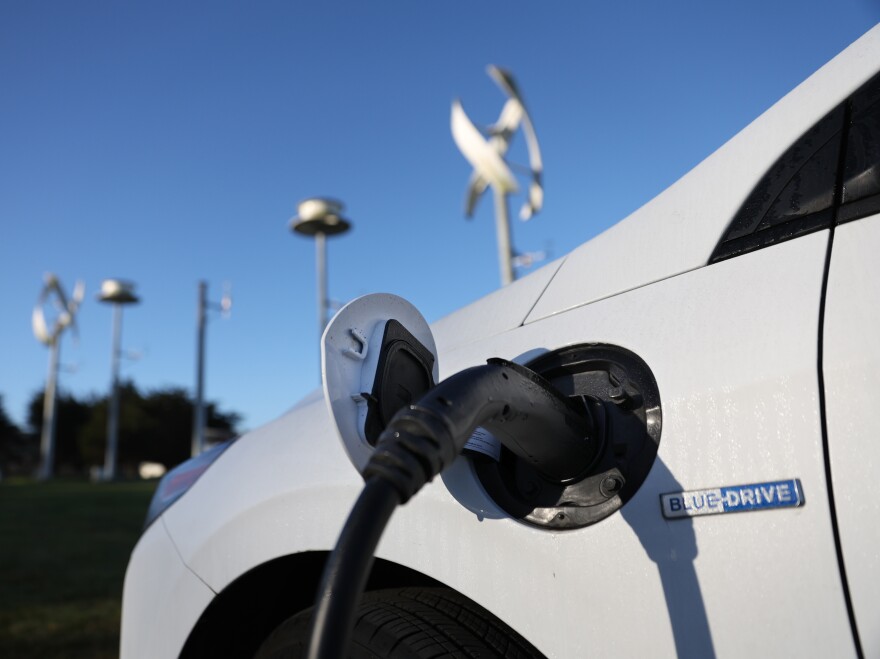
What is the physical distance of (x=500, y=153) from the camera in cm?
1534

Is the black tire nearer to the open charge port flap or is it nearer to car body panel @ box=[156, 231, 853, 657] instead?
car body panel @ box=[156, 231, 853, 657]

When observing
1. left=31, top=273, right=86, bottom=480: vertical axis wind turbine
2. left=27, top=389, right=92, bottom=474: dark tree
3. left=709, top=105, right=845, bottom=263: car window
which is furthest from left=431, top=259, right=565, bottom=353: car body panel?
left=27, top=389, right=92, bottom=474: dark tree

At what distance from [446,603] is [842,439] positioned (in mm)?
687

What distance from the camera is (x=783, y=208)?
106 cm

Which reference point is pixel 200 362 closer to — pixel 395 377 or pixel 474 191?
pixel 474 191

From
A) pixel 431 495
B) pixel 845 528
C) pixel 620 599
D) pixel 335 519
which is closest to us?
pixel 845 528

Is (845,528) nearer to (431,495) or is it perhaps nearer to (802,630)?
(802,630)

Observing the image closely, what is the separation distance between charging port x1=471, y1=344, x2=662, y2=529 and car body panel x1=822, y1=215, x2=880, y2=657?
223 mm

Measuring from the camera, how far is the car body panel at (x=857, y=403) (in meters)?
0.83

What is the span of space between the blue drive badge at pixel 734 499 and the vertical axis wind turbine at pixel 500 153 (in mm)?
13622

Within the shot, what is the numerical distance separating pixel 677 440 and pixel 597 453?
0.12m

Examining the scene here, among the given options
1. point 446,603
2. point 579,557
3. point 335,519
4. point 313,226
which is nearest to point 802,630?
point 579,557

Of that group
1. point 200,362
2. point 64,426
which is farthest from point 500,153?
point 64,426

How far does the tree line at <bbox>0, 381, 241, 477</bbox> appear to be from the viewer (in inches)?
1864
